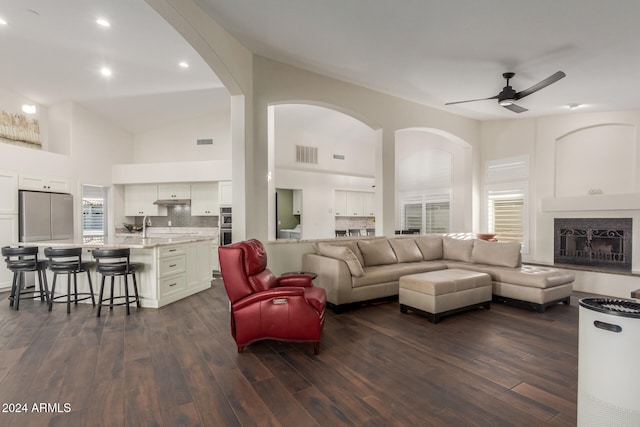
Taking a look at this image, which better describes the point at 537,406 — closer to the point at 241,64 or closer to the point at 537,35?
the point at 537,35

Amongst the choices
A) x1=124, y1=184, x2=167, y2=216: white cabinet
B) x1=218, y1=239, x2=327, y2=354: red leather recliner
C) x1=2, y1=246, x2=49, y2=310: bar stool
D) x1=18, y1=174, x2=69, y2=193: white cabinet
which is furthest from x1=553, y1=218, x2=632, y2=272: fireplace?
x1=18, y1=174, x2=69, y2=193: white cabinet

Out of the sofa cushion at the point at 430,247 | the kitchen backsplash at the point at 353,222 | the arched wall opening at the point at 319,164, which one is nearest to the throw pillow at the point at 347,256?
the sofa cushion at the point at 430,247

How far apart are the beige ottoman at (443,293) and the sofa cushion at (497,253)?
0.87 meters

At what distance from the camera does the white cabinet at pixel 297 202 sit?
28.9ft

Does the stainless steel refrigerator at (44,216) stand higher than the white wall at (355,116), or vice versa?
the white wall at (355,116)

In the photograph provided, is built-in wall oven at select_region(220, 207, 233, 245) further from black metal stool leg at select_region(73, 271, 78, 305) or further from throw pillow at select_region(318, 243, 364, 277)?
throw pillow at select_region(318, 243, 364, 277)

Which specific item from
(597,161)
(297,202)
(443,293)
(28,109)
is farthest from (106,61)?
(597,161)

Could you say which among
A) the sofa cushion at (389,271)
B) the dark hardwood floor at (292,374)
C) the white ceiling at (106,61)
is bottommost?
the dark hardwood floor at (292,374)

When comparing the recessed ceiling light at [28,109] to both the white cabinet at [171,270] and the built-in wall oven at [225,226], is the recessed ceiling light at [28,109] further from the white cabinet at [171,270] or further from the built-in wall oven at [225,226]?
the white cabinet at [171,270]

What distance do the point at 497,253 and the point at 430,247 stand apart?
1.14 meters

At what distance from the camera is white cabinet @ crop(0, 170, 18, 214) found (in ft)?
18.2

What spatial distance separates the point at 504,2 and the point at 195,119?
7.03 m

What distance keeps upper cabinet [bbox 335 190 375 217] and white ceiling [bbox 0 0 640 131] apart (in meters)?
3.96

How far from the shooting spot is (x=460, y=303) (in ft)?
12.9
